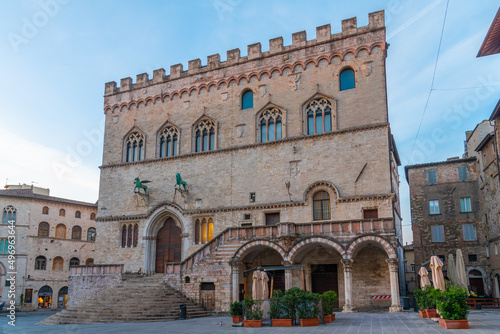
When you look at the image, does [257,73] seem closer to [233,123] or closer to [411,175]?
[233,123]

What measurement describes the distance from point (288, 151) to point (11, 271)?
2968 centimetres

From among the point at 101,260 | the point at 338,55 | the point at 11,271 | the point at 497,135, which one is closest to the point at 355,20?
the point at 338,55

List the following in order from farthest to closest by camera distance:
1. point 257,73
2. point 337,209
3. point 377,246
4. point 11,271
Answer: point 11,271
point 257,73
point 337,209
point 377,246

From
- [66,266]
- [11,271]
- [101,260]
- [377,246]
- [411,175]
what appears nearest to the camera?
[377,246]

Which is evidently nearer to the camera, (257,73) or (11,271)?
(257,73)

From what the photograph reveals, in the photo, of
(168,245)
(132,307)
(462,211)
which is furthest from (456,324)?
(462,211)

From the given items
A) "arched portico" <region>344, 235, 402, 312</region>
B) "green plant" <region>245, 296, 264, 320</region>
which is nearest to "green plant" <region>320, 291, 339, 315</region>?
"green plant" <region>245, 296, 264, 320</region>

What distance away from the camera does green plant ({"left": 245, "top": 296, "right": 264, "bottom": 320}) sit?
1684 centimetres

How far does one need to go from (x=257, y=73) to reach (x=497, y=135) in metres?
16.2

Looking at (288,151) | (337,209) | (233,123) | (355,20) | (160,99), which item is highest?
(355,20)

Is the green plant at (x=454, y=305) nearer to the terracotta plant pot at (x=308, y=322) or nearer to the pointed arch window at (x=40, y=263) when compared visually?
the terracotta plant pot at (x=308, y=322)

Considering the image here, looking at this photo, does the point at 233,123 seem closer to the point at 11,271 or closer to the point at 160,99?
the point at 160,99

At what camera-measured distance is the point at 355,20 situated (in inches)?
1102

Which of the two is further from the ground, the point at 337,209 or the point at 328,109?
the point at 328,109
